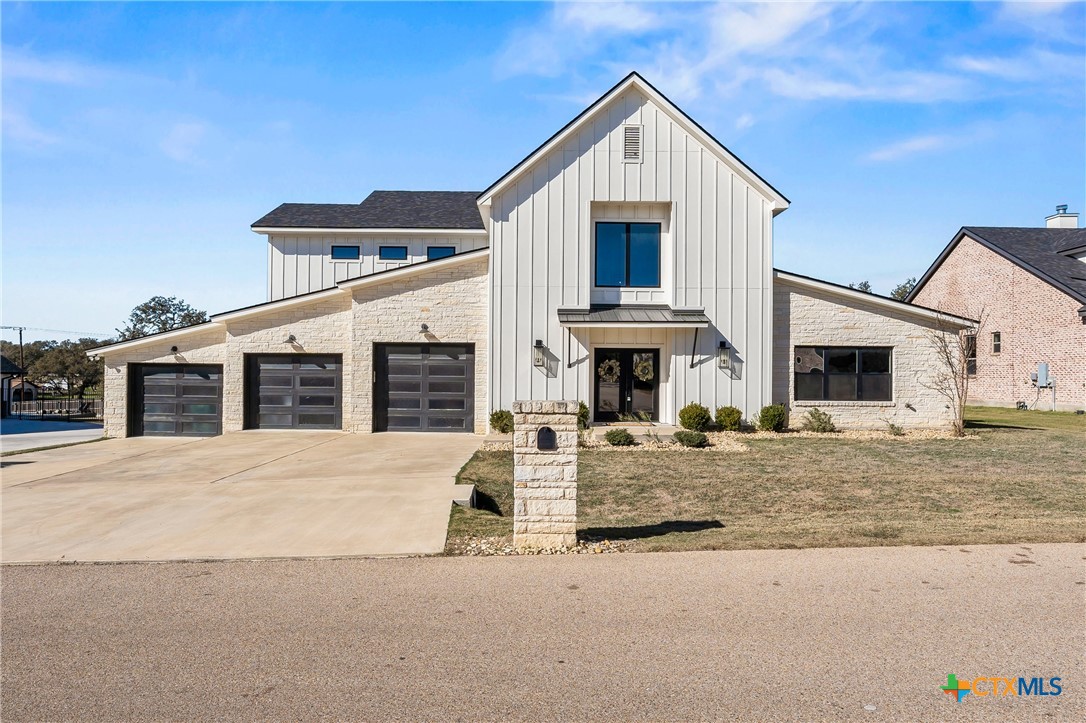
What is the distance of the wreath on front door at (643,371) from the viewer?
19312 millimetres

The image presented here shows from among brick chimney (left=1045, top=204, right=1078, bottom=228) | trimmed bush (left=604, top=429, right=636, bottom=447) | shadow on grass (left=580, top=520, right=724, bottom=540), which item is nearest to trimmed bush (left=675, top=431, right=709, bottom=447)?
trimmed bush (left=604, top=429, right=636, bottom=447)

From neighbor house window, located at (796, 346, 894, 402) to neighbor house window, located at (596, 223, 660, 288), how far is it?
4.84 metres

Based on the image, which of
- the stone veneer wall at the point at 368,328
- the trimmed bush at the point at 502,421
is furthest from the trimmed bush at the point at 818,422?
the stone veneer wall at the point at 368,328

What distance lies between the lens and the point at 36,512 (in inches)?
348

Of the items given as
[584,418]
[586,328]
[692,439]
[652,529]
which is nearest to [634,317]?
[586,328]

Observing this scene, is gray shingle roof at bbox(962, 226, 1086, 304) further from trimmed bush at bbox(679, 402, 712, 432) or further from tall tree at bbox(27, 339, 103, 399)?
tall tree at bbox(27, 339, 103, 399)

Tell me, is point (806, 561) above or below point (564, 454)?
below

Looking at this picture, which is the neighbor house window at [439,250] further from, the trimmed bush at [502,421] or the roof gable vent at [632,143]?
the trimmed bush at [502,421]

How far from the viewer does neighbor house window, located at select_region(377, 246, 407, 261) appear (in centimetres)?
2488

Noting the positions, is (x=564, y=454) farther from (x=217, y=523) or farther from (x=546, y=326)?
(x=546, y=326)

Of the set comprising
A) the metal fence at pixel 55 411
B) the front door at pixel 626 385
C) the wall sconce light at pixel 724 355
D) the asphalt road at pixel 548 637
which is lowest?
the metal fence at pixel 55 411

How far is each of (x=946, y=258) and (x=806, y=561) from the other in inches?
1389

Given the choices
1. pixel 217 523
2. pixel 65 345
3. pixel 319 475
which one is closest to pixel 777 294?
pixel 319 475

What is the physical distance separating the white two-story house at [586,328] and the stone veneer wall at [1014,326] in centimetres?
1213
